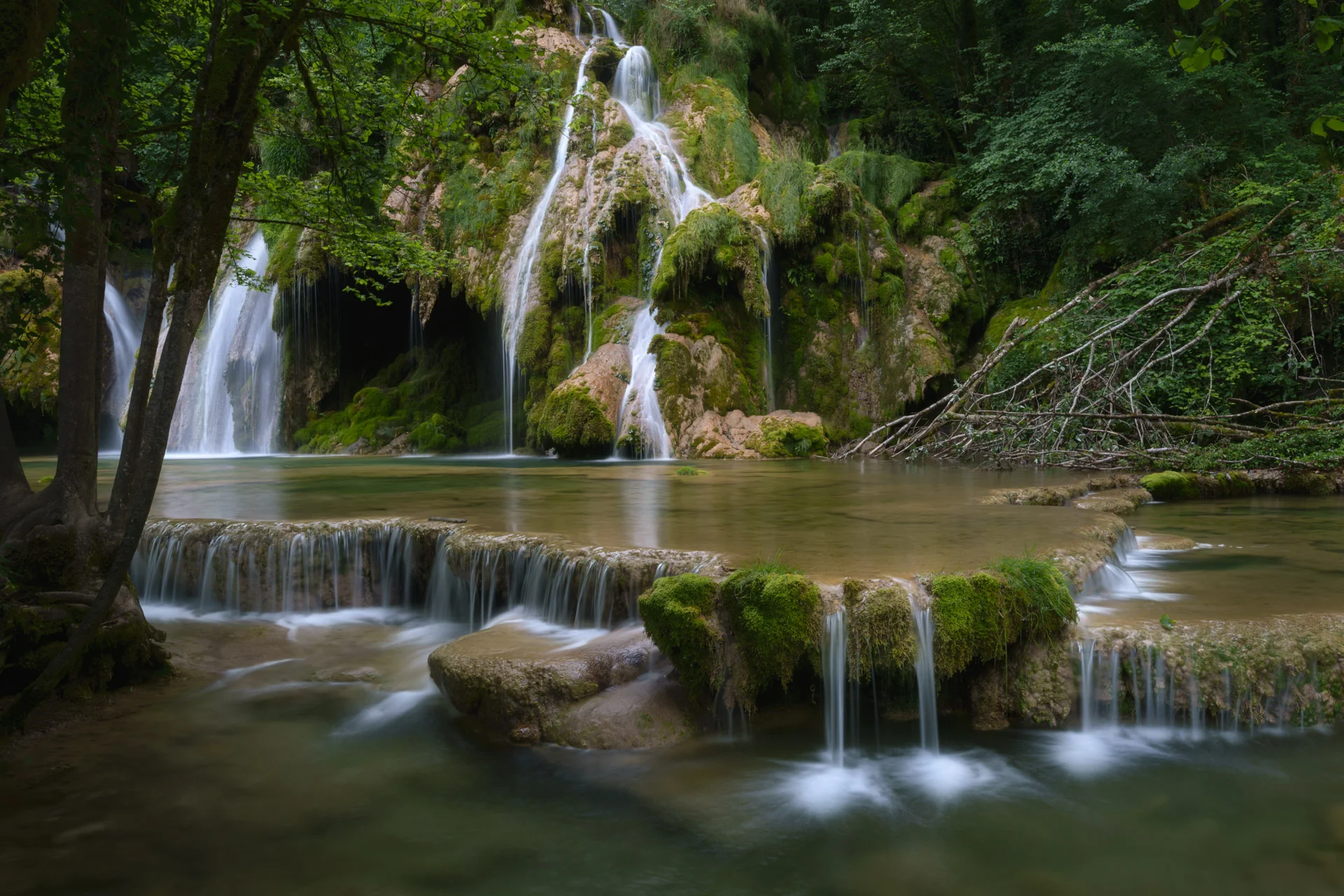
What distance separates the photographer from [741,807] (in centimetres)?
375

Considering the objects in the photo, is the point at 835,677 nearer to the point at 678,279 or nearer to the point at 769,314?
the point at 678,279

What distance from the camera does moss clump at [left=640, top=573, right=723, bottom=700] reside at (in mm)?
4367

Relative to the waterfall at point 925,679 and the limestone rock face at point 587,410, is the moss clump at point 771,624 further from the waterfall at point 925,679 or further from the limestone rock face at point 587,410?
the limestone rock face at point 587,410

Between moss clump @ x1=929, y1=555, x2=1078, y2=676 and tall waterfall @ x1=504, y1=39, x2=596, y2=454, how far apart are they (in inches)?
618

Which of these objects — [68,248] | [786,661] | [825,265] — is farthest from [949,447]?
[68,248]

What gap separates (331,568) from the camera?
6902 mm

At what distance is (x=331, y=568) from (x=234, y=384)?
18.9 m

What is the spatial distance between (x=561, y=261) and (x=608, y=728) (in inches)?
617

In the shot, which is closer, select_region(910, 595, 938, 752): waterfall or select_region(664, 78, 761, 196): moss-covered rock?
select_region(910, 595, 938, 752): waterfall

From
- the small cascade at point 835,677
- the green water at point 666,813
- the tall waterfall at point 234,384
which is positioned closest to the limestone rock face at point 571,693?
the green water at point 666,813

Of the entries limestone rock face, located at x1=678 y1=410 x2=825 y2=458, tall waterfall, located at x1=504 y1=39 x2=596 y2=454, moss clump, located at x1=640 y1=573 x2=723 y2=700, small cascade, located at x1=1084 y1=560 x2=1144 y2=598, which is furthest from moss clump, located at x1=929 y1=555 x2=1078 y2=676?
tall waterfall, located at x1=504 y1=39 x2=596 y2=454

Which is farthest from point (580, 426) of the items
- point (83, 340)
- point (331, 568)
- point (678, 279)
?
point (83, 340)

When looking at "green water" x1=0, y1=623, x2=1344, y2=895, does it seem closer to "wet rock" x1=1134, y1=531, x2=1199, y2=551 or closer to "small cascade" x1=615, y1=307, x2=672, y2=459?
"wet rock" x1=1134, y1=531, x2=1199, y2=551

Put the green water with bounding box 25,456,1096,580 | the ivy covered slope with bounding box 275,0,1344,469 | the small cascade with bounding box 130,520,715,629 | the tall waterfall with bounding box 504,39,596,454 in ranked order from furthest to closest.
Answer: the tall waterfall with bounding box 504,39,596,454 < the ivy covered slope with bounding box 275,0,1344,469 < the small cascade with bounding box 130,520,715,629 < the green water with bounding box 25,456,1096,580
